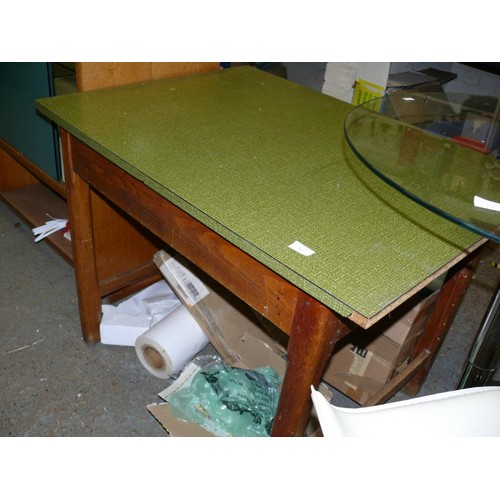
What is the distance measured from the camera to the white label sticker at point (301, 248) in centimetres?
89

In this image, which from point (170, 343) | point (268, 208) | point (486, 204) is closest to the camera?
point (486, 204)

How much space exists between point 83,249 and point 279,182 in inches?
29.1

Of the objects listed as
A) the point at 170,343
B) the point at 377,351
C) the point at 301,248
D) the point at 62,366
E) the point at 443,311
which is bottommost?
the point at 62,366

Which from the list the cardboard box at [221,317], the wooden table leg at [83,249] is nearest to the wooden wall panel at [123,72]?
the wooden table leg at [83,249]

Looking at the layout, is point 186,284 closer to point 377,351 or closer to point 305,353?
point 377,351

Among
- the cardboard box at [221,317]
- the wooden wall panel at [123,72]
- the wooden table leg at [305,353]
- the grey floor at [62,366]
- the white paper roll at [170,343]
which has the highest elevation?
the wooden wall panel at [123,72]

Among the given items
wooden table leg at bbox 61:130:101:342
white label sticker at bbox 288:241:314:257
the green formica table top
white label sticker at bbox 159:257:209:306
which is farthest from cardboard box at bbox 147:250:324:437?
white label sticker at bbox 288:241:314:257

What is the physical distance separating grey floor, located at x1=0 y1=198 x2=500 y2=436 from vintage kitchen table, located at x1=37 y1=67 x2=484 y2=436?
184 millimetres

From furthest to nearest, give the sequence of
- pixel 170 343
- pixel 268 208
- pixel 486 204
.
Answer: pixel 170 343 < pixel 268 208 < pixel 486 204

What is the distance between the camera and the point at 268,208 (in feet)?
3.33

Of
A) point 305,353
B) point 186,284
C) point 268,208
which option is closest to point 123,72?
point 186,284

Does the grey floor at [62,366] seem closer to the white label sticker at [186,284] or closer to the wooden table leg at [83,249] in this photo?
the wooden table leg at [83,249]

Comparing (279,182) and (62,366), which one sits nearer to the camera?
(279,182)
